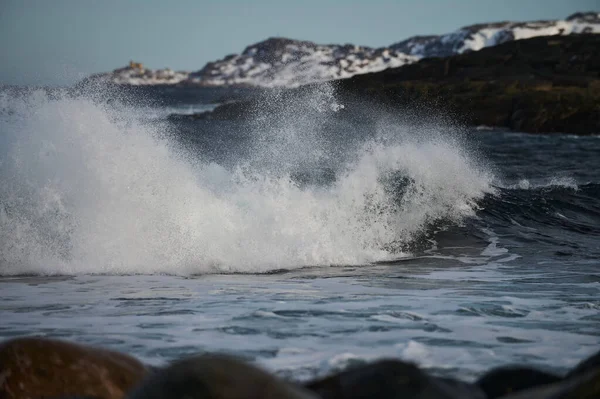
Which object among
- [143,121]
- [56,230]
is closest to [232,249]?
[56,230]

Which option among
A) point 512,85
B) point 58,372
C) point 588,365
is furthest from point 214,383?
point 512,85

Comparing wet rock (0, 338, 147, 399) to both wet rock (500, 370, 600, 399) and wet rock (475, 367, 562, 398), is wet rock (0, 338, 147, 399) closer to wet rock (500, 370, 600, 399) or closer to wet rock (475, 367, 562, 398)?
wet rock (475, 367, 562, 398)

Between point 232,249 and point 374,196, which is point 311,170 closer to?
point 374,196

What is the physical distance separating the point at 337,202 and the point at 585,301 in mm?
5390

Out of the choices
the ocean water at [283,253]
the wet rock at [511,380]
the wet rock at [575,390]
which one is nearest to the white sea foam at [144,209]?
the ocean water at [283,253]

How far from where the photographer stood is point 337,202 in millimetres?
11961

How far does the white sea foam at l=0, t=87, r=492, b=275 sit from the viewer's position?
9.35 m

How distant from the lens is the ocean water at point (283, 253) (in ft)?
18.4

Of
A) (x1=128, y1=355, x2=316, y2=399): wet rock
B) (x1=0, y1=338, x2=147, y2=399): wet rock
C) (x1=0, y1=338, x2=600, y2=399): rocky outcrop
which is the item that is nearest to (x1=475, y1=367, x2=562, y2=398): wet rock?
(x1=0, y1=338, x2=600, y2=399): rocky outcrop

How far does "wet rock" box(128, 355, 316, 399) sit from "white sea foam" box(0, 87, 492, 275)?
6.03m

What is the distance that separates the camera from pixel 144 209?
10227mm

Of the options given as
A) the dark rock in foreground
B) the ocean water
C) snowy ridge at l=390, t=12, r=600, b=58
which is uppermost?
snowy ridge at l=390, t=12, r=600, b=58

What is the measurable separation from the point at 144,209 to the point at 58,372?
657cm

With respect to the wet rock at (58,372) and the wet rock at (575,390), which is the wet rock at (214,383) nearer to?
the wet rock at (58,372)
